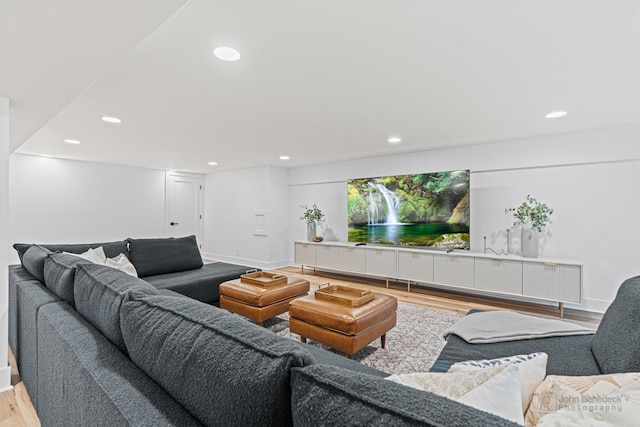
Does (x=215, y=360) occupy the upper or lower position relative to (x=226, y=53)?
lower

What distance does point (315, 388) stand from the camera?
1.76 ft

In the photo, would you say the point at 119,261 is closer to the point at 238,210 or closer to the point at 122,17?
the point at 122,17

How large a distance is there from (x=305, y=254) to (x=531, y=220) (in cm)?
370

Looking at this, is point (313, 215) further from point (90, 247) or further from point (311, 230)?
point (90, 247)

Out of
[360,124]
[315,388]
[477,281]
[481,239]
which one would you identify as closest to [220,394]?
[315,388]

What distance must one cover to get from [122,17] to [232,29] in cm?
56

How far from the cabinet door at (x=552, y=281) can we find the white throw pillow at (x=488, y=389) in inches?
141

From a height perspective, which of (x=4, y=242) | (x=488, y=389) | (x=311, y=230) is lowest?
(x=488, y=389)

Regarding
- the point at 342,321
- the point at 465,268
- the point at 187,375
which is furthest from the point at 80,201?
the point at 465,268

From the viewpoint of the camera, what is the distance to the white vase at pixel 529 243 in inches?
147

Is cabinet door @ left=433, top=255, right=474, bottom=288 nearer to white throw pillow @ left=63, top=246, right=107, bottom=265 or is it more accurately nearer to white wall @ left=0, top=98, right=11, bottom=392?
white throw pillow @ left=63, top=246, right=107, bottom=265

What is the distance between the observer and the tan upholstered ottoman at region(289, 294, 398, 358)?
2.19 m

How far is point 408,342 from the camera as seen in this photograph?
275cm

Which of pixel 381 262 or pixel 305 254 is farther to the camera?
pixel 305 254
